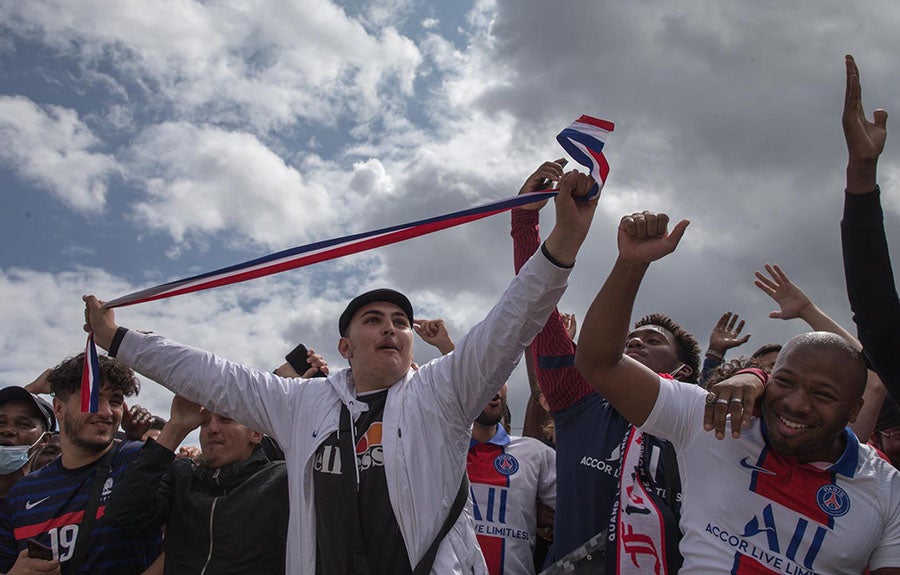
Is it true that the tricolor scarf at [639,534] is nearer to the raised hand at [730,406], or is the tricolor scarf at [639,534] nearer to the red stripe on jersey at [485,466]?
the raised hand at [730,406]

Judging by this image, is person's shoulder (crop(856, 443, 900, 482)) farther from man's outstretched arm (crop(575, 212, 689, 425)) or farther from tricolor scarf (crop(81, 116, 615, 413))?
tricolor scarf (crop(81, 116, 615, 413))

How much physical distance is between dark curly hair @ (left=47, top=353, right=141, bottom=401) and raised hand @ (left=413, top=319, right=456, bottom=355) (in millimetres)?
1995

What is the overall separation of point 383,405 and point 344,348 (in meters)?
0.65

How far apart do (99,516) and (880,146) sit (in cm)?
457

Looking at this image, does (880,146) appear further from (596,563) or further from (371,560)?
(371,560)

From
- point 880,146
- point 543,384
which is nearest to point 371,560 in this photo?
point 543,384

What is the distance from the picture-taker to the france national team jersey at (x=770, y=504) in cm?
288

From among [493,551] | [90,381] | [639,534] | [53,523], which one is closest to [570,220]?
[639,534]

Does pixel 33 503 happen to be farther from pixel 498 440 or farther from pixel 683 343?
pixel 683 343

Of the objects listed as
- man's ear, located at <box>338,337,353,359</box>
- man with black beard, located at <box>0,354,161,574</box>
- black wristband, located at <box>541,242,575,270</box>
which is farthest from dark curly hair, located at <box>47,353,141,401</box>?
black wristband, located at <box>541,242,575,270</box>

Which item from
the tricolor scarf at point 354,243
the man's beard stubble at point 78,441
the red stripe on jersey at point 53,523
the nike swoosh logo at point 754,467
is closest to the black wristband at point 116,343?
the tricolor scarf at point 354,243

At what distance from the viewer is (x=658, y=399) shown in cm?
312

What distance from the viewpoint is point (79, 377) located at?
15.8 feet

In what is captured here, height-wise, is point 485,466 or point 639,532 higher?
point 485,466
